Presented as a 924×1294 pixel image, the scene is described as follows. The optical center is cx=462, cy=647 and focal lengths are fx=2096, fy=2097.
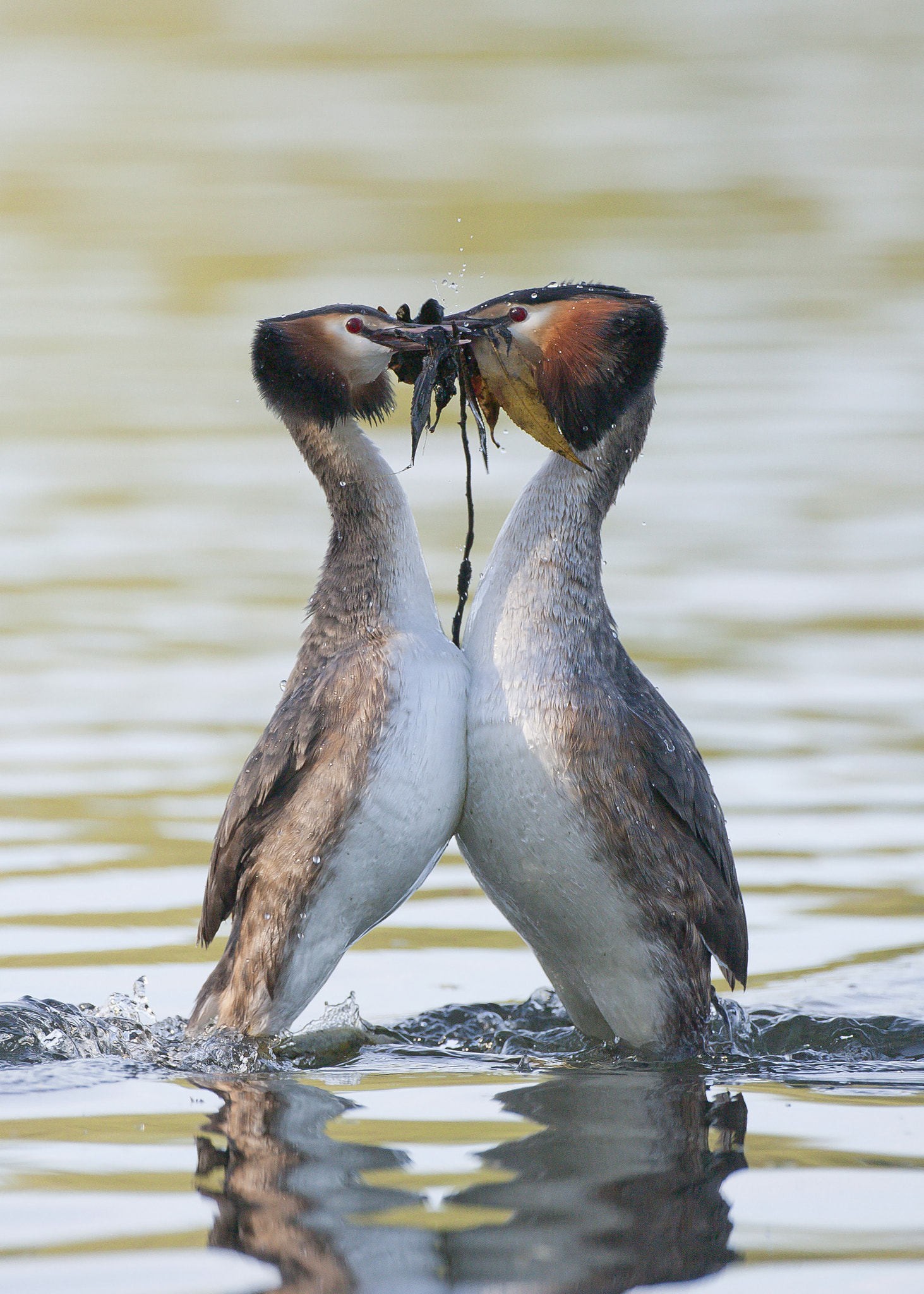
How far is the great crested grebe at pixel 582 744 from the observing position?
6.07 m

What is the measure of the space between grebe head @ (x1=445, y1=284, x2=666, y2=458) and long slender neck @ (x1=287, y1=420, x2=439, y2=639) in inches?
17.9

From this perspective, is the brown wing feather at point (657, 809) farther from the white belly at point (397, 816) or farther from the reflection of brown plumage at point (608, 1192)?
the reflection of brown plumage at point (608, 1192)

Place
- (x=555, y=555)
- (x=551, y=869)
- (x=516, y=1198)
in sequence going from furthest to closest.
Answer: (x=555, y=555), (x=551, y=869), (x=516, y=1198)

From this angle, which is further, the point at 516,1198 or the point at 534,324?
the point at 534,324

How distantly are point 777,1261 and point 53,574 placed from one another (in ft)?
27.8

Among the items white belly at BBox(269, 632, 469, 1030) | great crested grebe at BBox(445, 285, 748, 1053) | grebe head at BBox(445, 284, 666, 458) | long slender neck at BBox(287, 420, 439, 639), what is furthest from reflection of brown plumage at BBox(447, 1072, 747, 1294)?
grebe head at BBox(445, 284, 666, 458)

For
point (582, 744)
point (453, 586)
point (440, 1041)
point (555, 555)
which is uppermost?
point (453, 586)

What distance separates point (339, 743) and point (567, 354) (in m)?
1.35

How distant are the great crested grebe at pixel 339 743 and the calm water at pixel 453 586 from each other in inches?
17.0

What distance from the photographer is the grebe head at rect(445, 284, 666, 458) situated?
6246 mm

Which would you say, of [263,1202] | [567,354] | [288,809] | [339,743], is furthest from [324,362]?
[263,1202]

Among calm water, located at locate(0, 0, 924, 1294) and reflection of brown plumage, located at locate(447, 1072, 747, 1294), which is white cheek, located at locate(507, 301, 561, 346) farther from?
reflection of brown plumage, located at locate(447, 1072, 747, 1294)

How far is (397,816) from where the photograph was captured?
5980 mm

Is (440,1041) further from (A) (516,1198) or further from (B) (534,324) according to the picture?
(B) (534,324)
